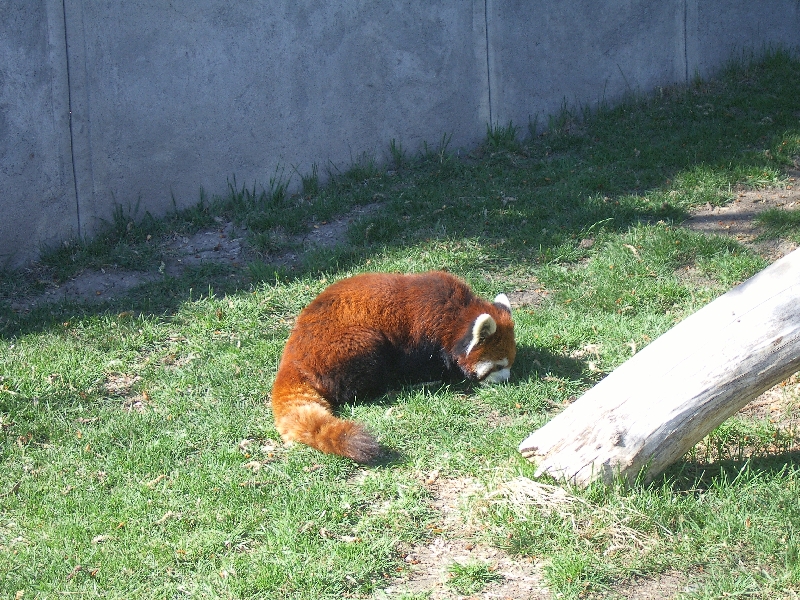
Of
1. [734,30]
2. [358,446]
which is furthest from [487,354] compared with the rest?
[734,30]

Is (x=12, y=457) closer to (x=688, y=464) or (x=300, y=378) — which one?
(x=300, y=378)

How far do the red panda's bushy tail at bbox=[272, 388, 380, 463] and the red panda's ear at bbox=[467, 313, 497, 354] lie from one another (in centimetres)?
101

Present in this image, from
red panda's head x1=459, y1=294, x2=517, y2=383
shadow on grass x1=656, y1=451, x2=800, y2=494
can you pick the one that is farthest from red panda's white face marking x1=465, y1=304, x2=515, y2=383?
shadow on grass x1=656, y1=451, x2=800, y2=494

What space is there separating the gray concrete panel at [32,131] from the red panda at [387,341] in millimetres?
3697

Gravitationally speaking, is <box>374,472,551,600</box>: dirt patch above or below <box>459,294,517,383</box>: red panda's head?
below

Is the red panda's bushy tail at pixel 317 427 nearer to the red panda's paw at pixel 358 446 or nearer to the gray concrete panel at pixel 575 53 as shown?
the red panda's paw at pixel 358 446

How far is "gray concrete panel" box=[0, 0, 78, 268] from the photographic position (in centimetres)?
754

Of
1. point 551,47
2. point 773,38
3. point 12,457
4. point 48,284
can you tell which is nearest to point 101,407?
point 12,457

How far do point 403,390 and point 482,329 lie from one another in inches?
28.8

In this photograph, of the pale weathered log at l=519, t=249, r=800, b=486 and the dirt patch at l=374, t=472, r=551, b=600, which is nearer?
the dirt patch at l=374, t=472, r=551, b=600

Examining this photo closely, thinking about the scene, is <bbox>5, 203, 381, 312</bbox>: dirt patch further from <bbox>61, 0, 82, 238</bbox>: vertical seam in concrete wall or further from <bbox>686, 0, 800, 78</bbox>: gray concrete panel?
<bbox>686, 0, 800, 78</bbox>: gray concrete panel

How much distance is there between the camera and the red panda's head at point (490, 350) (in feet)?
17.6

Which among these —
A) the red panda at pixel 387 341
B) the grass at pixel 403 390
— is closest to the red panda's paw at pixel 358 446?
the grass at pixel 403 390

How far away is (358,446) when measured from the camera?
4629 millimetres
